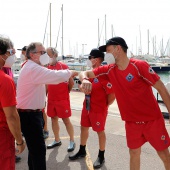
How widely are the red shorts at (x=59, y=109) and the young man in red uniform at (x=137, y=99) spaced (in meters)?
1.94

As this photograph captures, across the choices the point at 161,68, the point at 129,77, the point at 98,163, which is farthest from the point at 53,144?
the point at 161,68

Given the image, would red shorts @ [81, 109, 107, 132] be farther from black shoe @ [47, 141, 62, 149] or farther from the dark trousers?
black shoe @ [47, 141, 62, 149]

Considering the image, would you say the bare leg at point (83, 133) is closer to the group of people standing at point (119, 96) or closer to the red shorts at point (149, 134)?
the group of people standing at point (119, 96)

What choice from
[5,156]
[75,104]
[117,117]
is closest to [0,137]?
[5,156]

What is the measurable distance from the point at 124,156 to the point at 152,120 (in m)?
1.68

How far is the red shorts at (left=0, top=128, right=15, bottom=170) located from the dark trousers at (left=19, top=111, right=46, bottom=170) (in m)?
0.53

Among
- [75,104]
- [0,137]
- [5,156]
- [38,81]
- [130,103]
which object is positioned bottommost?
[75,104]

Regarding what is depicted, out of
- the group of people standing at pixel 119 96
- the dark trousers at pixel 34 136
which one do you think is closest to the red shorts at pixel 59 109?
the group of people standing at pixel 119 96

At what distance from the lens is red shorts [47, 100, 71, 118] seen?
5.11m

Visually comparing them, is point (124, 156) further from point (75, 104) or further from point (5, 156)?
point (75, 104)

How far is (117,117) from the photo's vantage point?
24.6 feet

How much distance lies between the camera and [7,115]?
253 cm

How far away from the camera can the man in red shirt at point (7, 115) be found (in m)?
2.45

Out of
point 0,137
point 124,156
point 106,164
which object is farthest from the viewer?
point 124,156
